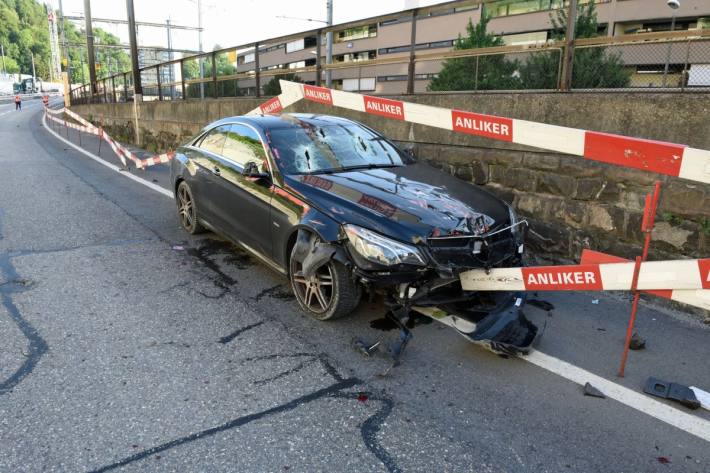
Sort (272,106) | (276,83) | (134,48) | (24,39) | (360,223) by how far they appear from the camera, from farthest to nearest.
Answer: (24,39) < (134,48) < (276,83) < (272,106) < (360,223)

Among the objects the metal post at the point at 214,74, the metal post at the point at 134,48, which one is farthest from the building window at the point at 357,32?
the metal post at the point at 134,48

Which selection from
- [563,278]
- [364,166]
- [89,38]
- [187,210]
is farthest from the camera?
[89,38]

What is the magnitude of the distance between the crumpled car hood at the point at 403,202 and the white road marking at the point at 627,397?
104 centimetres

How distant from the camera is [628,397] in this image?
3.20 metres

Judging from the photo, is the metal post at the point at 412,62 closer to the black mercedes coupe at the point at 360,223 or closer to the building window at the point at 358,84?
the building window at the point at 358,84

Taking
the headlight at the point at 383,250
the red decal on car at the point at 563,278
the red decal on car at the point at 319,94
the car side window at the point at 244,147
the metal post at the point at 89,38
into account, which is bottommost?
the red decal on car at the point at 563,278

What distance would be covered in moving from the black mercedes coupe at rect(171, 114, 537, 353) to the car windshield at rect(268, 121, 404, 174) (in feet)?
0.05

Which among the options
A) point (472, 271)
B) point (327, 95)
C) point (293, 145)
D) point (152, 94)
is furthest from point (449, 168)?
point (152, 94)

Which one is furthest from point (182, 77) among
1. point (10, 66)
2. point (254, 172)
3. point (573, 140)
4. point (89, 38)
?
point (10, 66)

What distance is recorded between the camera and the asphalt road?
264 centimetres

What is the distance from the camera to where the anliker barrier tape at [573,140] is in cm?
322

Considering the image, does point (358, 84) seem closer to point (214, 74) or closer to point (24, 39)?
point (214, 74)

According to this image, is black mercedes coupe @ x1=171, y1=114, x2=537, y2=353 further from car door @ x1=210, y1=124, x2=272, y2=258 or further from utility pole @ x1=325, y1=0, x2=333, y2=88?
utility pole @ x1=325, y1=0, x2=333, y2=88

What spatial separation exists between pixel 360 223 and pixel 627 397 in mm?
2058
